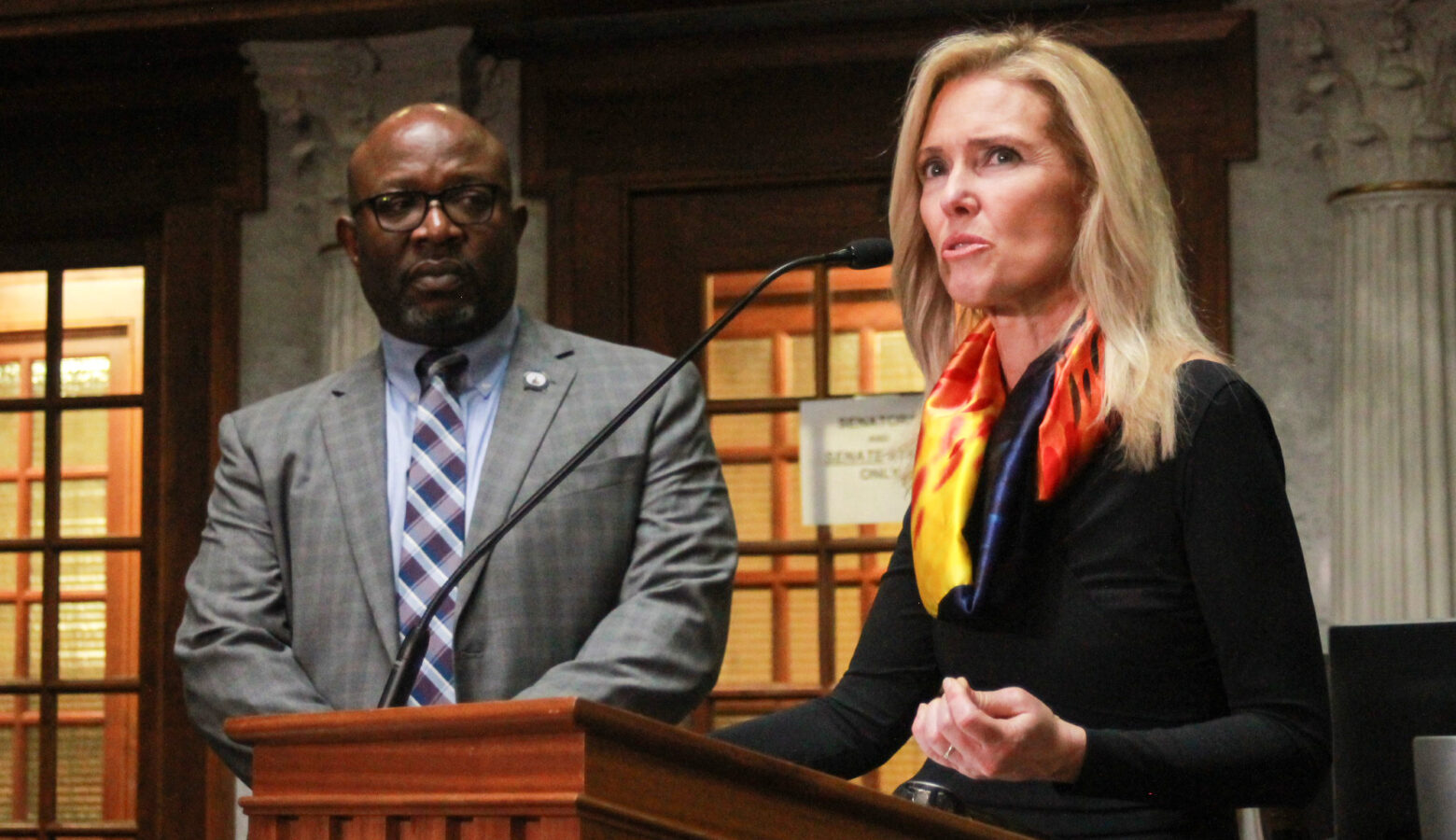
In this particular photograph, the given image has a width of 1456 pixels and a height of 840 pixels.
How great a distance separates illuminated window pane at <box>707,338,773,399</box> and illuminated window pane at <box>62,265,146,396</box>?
1444 mm

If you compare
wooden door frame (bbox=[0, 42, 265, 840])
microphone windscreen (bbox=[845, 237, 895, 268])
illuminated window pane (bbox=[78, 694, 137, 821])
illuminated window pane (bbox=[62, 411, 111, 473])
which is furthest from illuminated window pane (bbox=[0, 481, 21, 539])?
microphone windscreen (bbox=[845, 237, 895, 268])

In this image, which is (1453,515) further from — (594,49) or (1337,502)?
(594,49)

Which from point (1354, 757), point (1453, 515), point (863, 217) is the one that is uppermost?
point (863, 217)

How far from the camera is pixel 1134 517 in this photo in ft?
5.24

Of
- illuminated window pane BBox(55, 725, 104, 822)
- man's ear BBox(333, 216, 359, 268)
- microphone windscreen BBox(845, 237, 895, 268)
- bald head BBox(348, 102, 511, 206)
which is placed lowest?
illuminated window pane BBox(55, 725, 104, 822)

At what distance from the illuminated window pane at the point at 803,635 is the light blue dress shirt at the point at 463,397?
1693 mm

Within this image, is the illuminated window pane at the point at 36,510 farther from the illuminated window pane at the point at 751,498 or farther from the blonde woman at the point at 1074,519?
the blonde woman at the point at 1074,519

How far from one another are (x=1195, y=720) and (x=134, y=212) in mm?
3718

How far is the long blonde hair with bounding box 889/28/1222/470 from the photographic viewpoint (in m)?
1.61

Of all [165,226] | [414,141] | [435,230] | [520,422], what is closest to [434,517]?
[520,422]

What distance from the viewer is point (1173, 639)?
5.18 ft

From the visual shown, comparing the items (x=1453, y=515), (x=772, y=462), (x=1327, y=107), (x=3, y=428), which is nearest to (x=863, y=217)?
(x=772, y=462)

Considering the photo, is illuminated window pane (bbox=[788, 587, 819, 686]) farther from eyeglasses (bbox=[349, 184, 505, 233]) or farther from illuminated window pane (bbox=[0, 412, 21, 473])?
illuminated window pane (bbox=[0, 412, 21, 473])

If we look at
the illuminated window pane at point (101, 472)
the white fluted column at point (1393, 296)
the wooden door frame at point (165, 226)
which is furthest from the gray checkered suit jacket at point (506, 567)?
the illuminated window pane at point (101, 472)
